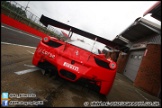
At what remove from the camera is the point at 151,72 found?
914 cm

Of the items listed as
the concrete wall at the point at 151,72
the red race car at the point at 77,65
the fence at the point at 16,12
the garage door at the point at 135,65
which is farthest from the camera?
the fence at the point at 16,12

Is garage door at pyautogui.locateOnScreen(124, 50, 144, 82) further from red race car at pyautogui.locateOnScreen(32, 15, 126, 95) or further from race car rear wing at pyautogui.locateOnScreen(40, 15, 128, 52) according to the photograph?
red race car at pyautogui.locateOnScreen(32, 15, 126, 95)

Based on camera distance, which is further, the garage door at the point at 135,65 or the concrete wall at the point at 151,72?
the garage door at the point at 135,65

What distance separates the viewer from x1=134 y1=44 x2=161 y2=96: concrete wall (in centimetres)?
873

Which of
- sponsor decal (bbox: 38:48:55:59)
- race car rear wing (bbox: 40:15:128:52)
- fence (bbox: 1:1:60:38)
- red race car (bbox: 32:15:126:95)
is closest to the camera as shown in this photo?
red race car (bbox: 32:15:126:95)

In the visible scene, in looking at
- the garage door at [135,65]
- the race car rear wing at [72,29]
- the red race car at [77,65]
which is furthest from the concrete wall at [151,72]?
the red race car at [77,65]

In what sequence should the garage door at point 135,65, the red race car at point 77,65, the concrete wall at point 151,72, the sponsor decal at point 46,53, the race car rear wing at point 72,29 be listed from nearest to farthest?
1. the red race car at point 77,65
2. the sponsor decal at point 46,53
3. the race car rear wing at point 72,29
4. the concrete wall at point 151,72
5. the garage door at point 135,65

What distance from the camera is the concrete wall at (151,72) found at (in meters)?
8.73

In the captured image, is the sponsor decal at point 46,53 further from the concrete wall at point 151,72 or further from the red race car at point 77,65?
the concrete wall at point 151,72

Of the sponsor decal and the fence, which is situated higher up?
the fence

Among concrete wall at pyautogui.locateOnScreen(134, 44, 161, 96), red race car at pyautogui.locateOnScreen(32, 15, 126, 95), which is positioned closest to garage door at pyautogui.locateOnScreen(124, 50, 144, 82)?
concrete wall at pyautogui.locateOnScreen(134, 44, 161, 96)

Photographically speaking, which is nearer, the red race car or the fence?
the red race car

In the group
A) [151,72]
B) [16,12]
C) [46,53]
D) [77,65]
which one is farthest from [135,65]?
Answer: [16,12]

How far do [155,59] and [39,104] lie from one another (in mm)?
8367
